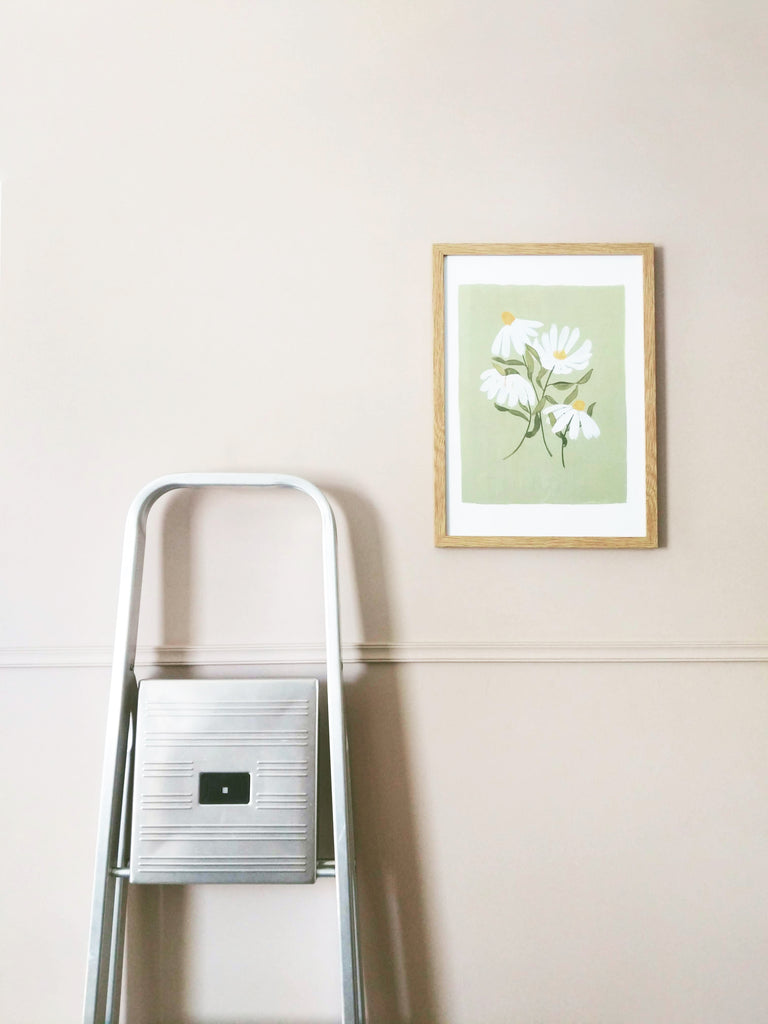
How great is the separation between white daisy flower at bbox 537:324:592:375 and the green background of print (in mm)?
11

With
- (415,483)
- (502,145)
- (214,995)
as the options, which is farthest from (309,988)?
(502,145)

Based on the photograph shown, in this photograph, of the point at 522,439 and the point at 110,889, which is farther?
the point at 522,439

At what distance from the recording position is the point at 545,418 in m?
1.49

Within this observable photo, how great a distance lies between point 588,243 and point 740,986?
4.45 ft

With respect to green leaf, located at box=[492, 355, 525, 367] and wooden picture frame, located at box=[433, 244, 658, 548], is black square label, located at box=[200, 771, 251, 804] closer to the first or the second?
wooden picture frame, located at box=[433, 244, 658, 548]

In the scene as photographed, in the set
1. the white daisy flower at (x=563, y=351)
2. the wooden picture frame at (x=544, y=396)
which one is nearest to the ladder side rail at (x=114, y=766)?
the wooden picture frame at (x=544, y=396)

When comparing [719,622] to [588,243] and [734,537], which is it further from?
[588,243]

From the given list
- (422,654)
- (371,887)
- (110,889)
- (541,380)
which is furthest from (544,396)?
(110,889)

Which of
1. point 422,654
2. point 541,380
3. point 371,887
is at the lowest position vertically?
point 371,887

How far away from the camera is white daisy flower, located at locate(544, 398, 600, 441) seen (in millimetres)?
1490

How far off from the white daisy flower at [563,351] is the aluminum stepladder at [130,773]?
486 millimetres

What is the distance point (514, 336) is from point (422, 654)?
1.99 ft

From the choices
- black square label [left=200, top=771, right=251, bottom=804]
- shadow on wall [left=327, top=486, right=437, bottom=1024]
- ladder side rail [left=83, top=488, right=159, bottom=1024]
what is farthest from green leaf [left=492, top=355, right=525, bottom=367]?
black square label [left=200, top=771, right=251, bottom=804]

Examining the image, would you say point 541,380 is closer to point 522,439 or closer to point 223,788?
point 522,439
